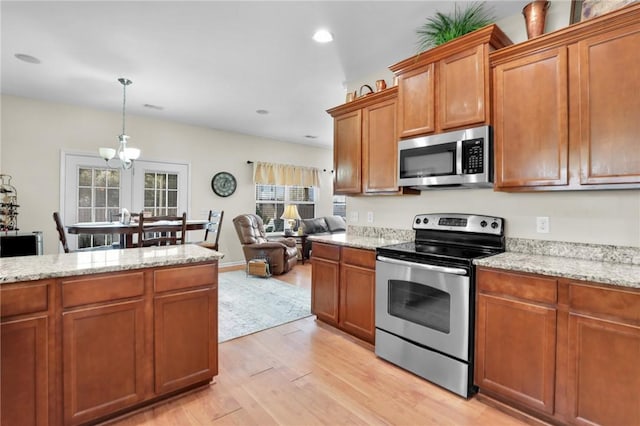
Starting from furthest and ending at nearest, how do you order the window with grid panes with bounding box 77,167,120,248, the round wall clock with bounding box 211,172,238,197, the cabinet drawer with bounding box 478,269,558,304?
the round wall clock with bounding box 211,172,238,197
the window with grid panes with bounding box 77,167,120,248
the cabinet drawer with bounding box 478,269,558,304

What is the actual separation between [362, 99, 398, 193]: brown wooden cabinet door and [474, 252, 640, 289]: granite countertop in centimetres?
114

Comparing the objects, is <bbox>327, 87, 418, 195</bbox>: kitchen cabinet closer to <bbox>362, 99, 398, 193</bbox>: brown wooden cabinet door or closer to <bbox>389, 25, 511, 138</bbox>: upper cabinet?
<bbox>362, 99, 398, 193</bbox>: brown wooden cabinet door

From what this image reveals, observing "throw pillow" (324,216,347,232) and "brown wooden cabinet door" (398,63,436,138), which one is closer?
"brown wooden cabinet door" (398,63,436,138)

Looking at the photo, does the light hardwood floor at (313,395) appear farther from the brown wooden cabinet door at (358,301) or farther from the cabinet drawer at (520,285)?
the cabinet drawer at (520,285)

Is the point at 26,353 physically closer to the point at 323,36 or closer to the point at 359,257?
the point at 359,257

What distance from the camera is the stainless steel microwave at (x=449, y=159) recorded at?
2223 mm

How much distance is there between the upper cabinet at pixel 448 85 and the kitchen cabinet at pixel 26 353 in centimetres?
265

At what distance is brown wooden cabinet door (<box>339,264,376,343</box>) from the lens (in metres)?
2.73

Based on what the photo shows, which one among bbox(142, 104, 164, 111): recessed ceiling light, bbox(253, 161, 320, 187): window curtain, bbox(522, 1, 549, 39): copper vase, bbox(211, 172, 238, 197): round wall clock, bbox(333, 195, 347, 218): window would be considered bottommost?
bbox(333, 195, 347, 218): window

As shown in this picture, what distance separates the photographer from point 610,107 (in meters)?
1.76

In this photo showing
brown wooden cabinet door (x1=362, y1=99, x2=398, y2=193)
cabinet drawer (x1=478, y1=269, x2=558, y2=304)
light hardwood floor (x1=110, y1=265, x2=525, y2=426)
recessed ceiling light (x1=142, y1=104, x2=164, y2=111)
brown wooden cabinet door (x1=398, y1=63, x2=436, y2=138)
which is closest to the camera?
cabinet drawer (x1=478, y1=269, x2=558, y2=304)

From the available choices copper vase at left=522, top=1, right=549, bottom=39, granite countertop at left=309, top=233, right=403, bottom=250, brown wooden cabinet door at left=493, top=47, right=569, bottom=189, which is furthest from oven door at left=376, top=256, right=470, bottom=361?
copper vase at left=522, top=1, right=549, bottom=39

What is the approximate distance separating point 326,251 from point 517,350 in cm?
176

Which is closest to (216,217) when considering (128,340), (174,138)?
(174,138)
